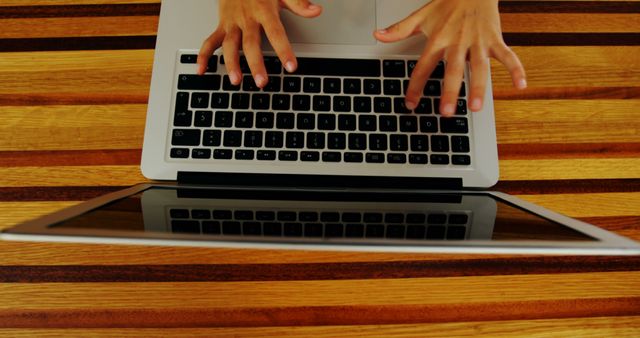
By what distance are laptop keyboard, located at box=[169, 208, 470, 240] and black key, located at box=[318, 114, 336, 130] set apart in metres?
0.14

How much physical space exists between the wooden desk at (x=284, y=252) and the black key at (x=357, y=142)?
0.52 ft

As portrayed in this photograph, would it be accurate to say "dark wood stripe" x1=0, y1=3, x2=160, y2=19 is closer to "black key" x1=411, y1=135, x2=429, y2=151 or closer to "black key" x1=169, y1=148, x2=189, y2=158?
"black key" x1=169, y1=148, x2=189, y2=158

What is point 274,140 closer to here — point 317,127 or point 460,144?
point 317,127

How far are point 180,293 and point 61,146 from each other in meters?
0.29

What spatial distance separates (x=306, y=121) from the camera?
56cm

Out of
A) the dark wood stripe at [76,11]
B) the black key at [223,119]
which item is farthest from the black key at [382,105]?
the dark wood stripe at [76,11]

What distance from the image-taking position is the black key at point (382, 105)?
572mm

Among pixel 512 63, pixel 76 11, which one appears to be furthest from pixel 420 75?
pixel 76 11

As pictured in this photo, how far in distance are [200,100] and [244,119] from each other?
0.23 ft

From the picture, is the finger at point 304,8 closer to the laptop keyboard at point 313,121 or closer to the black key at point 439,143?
the laptop keyboard at point 313,121

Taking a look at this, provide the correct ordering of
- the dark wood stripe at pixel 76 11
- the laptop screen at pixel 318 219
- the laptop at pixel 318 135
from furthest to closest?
the dark wood stripe at pixel 76 11 → the laptop at pixel 318 135 → the laptop screen at pixel 318 219

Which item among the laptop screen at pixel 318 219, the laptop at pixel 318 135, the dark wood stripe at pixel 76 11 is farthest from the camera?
A: the dark wood stripe at pixel 76 11

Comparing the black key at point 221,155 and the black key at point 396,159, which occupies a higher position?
the black key at point 221,155

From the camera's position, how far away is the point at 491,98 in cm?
59
